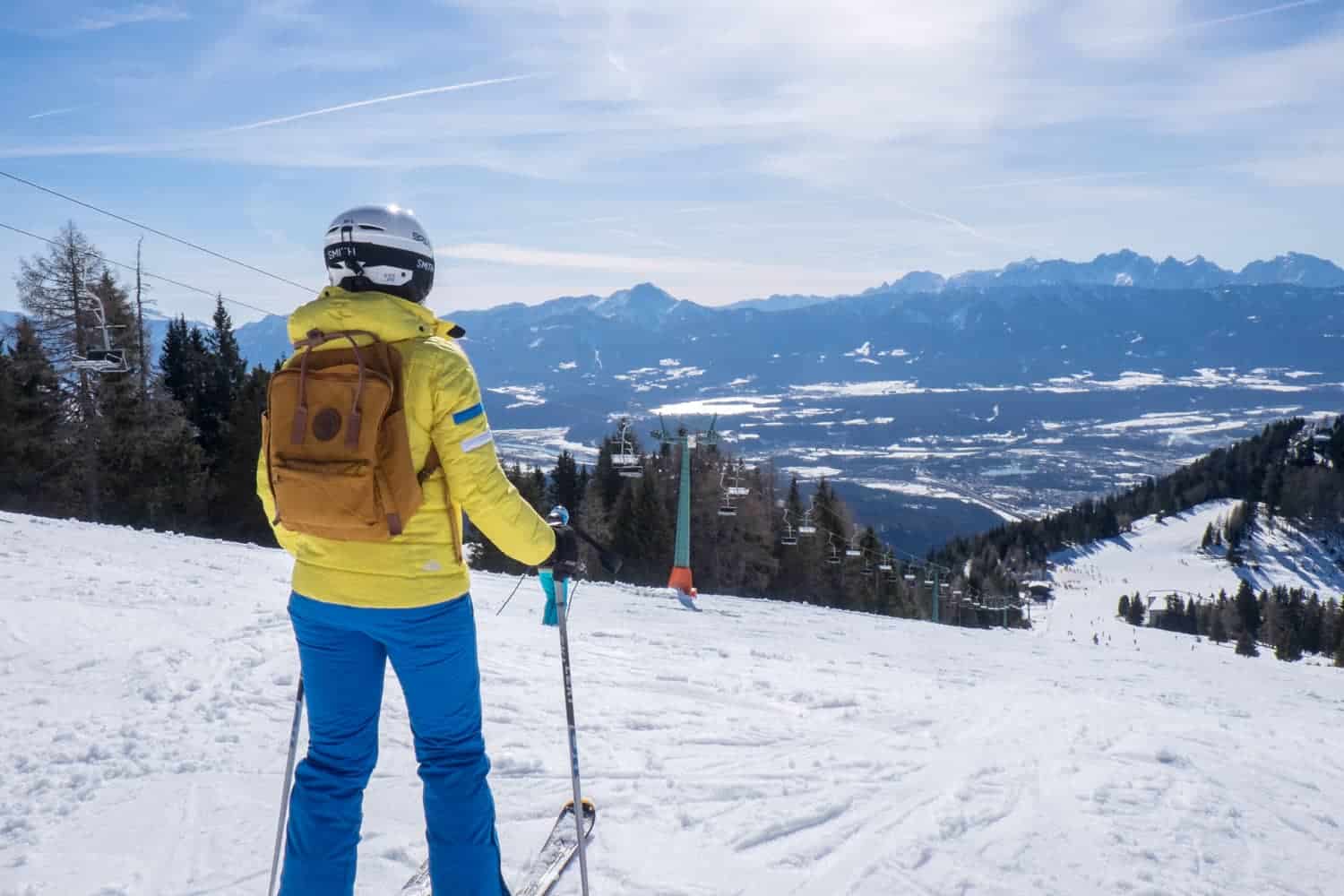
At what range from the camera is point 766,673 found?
7.93 m

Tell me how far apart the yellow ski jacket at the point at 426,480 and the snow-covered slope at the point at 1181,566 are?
13789cm

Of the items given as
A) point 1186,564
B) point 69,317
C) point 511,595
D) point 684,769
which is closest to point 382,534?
point 684,769

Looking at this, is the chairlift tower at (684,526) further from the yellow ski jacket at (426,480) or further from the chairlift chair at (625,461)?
the yellow ski jacket at (426,480)

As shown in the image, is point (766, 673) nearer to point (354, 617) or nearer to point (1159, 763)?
point (1159, 763)

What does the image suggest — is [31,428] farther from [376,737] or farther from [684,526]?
[376,737]

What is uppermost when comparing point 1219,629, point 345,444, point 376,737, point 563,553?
point 345,444

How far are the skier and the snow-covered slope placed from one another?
13772 centimetres

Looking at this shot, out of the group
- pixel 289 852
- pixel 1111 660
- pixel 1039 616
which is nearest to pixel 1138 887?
pixel 289 852

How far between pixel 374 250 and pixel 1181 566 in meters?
196

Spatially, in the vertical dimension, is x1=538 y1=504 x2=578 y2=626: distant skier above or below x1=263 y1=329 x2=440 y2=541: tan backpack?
below

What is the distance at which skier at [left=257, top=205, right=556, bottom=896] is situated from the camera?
8.57ft

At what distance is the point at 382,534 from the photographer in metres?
2.62

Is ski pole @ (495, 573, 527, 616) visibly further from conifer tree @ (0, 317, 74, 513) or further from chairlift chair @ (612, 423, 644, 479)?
conifer tree @ (0, 317, 74, 513)

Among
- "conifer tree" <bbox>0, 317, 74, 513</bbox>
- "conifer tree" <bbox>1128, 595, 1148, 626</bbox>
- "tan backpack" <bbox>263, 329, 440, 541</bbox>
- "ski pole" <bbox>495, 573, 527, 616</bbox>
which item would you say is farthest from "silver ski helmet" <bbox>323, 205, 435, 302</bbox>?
"conifer tree" <bbox>1128, 595, 1148, 626</bbox>
